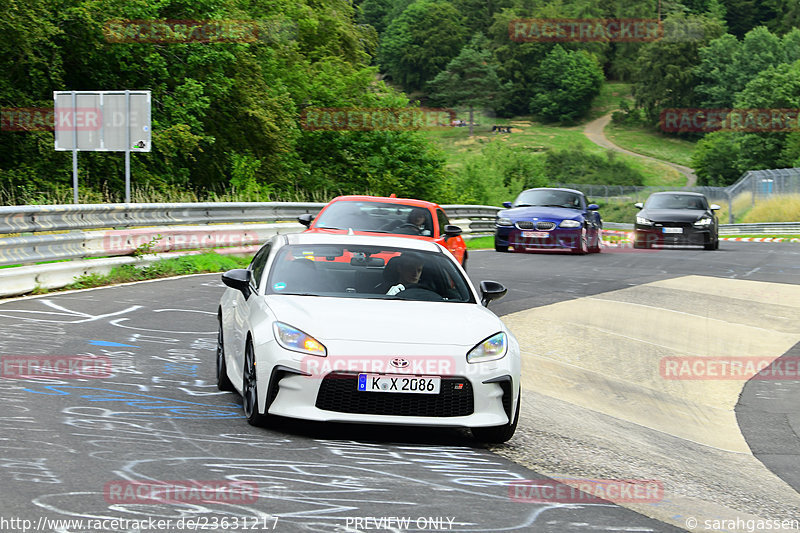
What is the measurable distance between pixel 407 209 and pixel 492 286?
778 centimetres

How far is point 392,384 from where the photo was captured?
21.7 ft

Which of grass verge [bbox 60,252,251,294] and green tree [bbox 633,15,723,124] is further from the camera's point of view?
green tree [bbox 633,15,723,124]

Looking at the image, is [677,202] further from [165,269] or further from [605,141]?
[605,141]

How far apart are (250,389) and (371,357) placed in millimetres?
922

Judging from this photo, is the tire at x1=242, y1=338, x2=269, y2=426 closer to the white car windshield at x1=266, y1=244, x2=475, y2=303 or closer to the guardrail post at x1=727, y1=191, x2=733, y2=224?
the white car windshield at x1=266, y1=244, x2=475, y2=303

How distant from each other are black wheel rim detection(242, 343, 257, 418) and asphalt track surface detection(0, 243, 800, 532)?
119 millimetres

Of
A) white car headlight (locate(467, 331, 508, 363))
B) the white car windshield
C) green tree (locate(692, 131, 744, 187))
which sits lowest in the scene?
white car headlight (locate(467, 331, 508, 363))

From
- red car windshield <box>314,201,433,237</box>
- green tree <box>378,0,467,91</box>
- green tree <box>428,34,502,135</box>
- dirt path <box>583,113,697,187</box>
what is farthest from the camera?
green tree <box>378,0,467,91</box>

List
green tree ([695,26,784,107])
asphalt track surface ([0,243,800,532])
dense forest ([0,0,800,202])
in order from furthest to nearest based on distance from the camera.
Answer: green tree ([695,26,784,107]) < dense forest ([0,0,800,202]) < asphalt track surface ([0,243,800,532])

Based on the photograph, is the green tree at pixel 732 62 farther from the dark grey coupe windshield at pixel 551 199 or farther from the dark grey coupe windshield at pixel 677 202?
A: the dark grey coupe windshield at pixel 551 199

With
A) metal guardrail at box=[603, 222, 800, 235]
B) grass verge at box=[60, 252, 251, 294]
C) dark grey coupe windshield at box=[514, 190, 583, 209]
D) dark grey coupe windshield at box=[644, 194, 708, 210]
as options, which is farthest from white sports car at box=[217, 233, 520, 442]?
metal guardrail at box=[603, 222, 800, 235]

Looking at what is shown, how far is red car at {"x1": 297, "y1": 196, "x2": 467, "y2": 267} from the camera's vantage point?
15484 mm

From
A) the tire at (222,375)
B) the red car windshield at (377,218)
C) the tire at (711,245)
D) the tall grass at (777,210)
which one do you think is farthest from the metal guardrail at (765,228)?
the tire at (222,375)

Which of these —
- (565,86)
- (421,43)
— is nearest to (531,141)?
(565,86)
